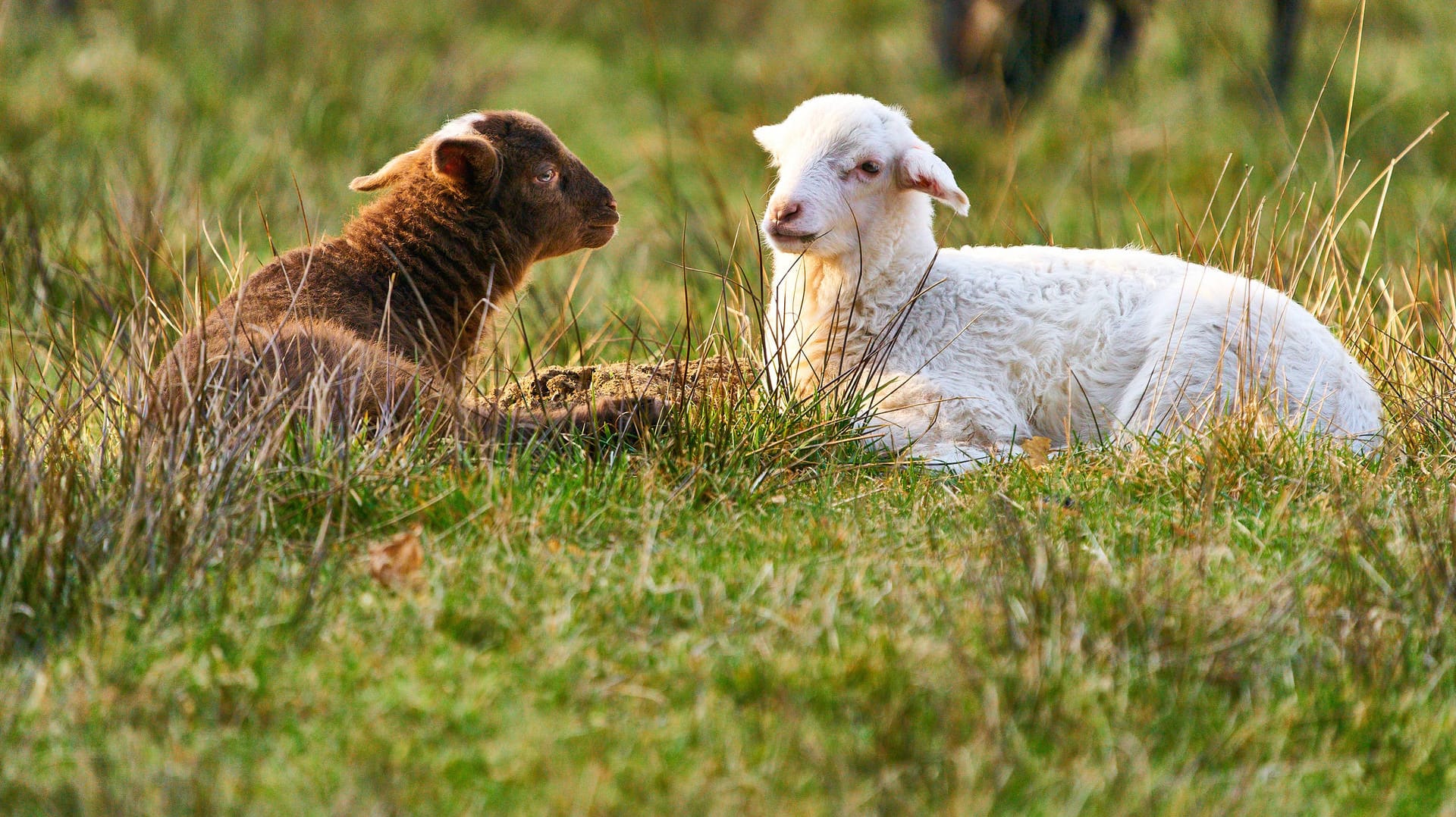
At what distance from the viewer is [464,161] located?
4.43 metres

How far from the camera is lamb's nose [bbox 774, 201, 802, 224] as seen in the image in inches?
161

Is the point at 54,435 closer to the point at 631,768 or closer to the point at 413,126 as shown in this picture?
the point at 631,768

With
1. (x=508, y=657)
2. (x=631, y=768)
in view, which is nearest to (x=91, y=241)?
(x=508, y=657)

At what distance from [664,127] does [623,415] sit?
3.16 m

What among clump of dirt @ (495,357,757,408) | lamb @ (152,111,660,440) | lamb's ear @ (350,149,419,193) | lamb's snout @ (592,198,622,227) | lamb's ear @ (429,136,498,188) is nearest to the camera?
lamb @ (152,111,660,440)

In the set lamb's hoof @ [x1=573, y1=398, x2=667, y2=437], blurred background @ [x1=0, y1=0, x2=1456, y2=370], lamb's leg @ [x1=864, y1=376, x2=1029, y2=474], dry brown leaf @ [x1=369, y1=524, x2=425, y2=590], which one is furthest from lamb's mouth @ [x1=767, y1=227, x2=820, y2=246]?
dry brown leaf @ [x1=369, y1=524, x2=425, y2=590]

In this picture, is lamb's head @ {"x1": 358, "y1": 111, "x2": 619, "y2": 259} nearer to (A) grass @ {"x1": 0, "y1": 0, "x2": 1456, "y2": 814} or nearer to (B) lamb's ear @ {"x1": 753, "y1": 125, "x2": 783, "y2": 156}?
(A) grass @ {"x1": 0, "y1": 0, "x2": 1456, "y2": 814}

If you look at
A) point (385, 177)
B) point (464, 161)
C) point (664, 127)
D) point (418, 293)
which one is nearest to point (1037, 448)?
point (418, 293)

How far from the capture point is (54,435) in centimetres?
321

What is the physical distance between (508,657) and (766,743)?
0.56 m

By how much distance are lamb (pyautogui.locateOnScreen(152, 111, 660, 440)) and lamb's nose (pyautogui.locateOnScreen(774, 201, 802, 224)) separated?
72cm

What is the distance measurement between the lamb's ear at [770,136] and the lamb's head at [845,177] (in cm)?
6

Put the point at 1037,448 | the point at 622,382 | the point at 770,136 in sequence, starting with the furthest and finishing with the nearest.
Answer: the point at 770,136
the point at 622,382
the point at 1037,448

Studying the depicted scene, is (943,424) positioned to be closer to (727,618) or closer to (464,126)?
(727,618)
